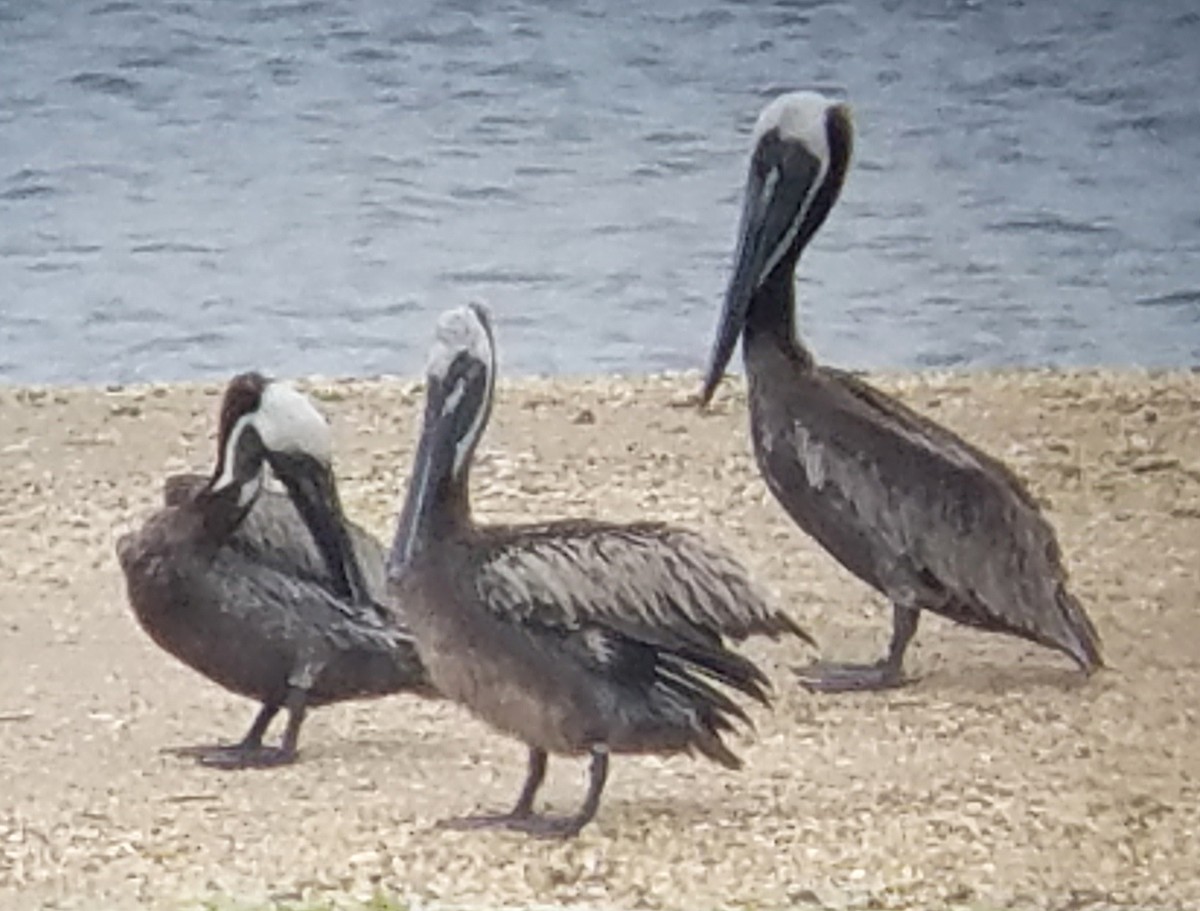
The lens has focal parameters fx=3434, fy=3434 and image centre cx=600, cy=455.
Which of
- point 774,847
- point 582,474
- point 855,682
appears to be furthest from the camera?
point 582,474

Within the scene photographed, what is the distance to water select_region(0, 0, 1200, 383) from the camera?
10.2 ft

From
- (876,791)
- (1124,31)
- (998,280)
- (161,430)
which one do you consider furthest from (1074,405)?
(161,430)

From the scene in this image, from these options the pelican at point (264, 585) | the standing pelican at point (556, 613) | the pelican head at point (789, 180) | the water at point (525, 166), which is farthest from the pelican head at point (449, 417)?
the water at point (525, 166)

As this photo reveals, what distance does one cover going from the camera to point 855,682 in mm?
3002

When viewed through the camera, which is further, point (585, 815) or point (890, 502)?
point (890, 502)

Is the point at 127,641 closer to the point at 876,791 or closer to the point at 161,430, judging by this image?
the point at 161,430

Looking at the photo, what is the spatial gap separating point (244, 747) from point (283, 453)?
0.26m

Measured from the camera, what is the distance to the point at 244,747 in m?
2.84

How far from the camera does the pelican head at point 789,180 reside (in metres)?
2.90

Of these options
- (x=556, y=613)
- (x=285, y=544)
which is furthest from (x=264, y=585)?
(x=556, y=613)

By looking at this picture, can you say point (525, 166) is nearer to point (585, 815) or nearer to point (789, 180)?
point (789, 180)

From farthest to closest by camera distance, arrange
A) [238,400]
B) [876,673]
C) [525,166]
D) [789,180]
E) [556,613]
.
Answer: [525,166] → [876,673] → [789,180] → [238,400] → [556,613]

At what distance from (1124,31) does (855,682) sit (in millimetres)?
650

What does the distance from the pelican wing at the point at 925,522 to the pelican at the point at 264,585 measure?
0.44m
